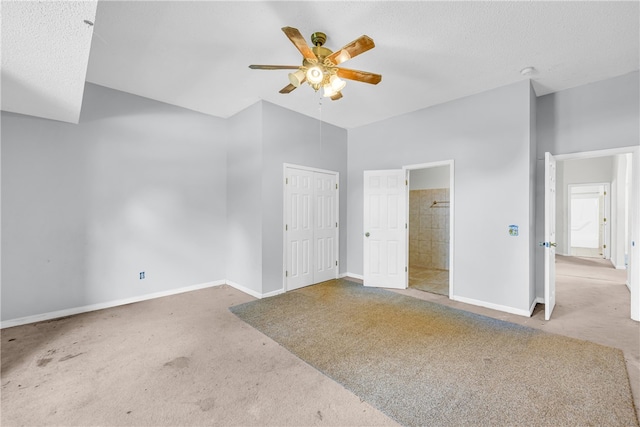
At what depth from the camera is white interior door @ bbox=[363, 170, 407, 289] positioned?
4668 millimetres

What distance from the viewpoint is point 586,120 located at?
357cm

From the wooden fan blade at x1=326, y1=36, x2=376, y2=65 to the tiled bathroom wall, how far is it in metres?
4.71

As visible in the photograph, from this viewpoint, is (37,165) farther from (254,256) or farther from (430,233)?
(430,233)

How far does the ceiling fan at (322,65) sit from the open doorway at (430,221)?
3.86 metres

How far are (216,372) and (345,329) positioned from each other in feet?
4.62

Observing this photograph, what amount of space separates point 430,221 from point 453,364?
4.45 m

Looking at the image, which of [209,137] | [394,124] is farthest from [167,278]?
[394,124]

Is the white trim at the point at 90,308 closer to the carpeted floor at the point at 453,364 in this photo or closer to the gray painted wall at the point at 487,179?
the carpeted floor at the point at 453,364

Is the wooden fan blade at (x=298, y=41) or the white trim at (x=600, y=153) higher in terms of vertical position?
the wooden fan blade at (x=298, y=41)

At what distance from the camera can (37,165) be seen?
329 centimetres

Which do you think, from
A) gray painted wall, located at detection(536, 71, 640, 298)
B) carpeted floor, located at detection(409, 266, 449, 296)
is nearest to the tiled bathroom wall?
carpeted floor, located at detection(409, 266, 449, 296)

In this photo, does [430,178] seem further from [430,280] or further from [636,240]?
[636,240]

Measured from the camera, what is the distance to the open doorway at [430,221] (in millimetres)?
6141

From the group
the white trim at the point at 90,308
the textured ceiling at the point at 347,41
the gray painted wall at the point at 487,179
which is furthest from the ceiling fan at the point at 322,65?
the white trim at the point at 90,308
